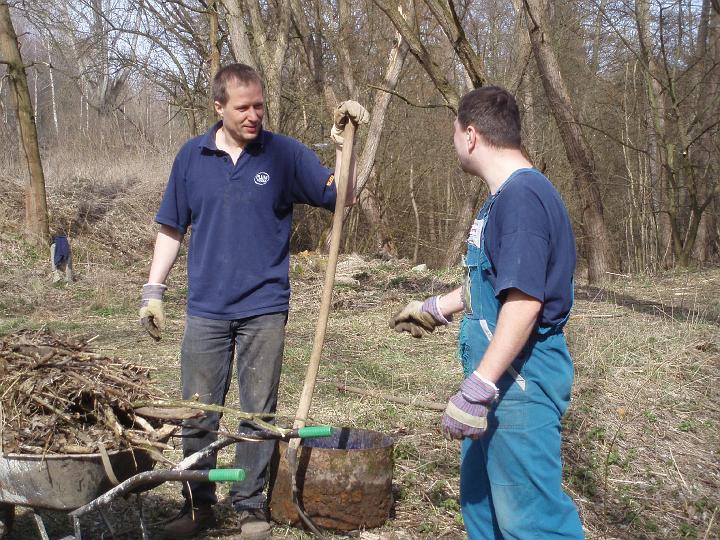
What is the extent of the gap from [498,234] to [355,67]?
1675cm

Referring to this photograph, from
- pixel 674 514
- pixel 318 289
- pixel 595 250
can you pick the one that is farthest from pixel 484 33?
pixel 674 514

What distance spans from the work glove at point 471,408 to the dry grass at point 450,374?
167 cm

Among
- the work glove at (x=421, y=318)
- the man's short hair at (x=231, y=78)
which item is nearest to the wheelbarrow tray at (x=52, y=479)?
the work glove at (x=421, y=318)

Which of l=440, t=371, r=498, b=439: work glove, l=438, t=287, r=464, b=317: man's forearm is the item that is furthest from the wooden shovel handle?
l=440, t=371, r=498, b=439: work glove

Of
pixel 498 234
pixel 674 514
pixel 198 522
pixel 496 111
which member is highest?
pixel 496 111

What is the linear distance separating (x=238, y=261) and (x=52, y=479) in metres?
1.34

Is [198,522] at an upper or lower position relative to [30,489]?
lower

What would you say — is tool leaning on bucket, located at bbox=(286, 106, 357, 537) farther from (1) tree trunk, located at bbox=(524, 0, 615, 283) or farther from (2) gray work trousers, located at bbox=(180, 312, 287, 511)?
(1) tree trunk, located at bbox=(524, 0, 615, 283)

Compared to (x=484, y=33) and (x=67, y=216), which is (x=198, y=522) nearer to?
(x=67, y=216)

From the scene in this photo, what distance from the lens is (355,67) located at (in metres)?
18.9

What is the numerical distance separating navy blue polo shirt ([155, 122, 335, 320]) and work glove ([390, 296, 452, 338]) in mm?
730

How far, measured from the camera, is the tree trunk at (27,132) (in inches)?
558

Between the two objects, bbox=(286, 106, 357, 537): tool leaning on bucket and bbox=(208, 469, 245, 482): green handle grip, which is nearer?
bbox=(208, 469, 245, 482): green handle grip

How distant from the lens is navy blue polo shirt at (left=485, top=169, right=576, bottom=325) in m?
2.66
